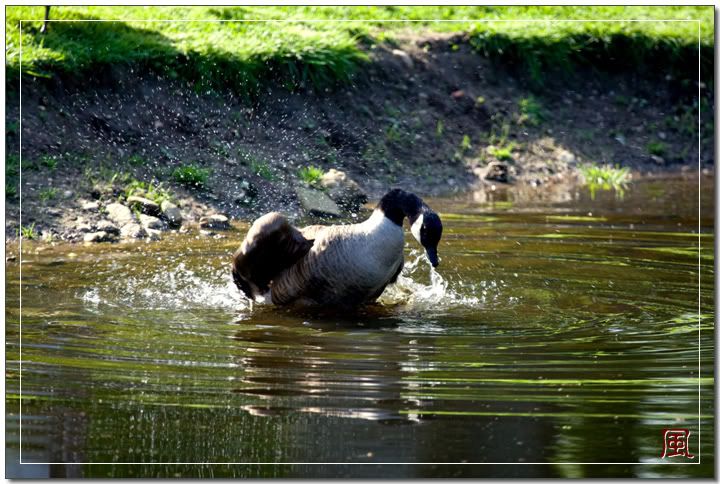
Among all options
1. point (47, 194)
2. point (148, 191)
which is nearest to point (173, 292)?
point (47, 194)

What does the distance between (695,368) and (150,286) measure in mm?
3512

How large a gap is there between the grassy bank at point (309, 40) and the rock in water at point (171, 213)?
1259 millimetres

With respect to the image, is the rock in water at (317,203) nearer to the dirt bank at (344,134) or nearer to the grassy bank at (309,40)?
the dirt bank at (344,134)

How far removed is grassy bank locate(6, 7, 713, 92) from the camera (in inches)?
361

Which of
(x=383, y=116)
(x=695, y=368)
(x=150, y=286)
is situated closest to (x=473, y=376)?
(x=695, y=368)

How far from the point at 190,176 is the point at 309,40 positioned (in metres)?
1.76

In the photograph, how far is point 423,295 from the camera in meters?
7.41

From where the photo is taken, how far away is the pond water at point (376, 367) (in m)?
4.56

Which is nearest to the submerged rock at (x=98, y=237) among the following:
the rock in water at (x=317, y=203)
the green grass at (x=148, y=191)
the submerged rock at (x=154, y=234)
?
the submerged rock at (x=154, y=234)

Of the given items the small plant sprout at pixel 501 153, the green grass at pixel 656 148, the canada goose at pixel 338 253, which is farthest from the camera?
the green grass at pixel 656 148

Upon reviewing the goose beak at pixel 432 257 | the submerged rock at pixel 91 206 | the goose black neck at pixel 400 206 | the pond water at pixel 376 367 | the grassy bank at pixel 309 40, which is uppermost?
the grassy bank at pixel 309 40

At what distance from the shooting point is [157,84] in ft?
33.0

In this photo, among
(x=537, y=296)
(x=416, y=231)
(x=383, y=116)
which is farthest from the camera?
(x=383, y=116)

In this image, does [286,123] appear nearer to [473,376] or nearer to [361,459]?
[473,376]
